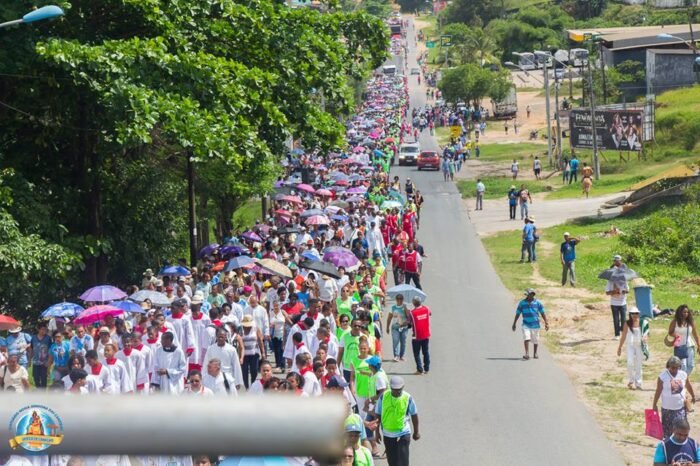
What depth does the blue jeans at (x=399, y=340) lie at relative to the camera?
20.8 metres

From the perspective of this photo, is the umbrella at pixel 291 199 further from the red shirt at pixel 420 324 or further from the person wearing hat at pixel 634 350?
the person wearing hat at pixel 634 350

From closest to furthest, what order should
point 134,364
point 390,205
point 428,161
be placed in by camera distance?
point 134,364, point 390,205, point 428,161

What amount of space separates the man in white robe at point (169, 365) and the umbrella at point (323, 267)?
30.1 feet

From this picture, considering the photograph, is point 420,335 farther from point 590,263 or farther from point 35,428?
point 35,428

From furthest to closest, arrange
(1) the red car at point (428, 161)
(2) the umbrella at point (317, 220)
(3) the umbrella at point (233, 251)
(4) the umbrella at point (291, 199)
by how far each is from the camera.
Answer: (1) the red car at point (428, 161) → (4) the umbrella at point (291, 199) → (2) the umbrella at point (317, 220) → (3) the umbrella at point (233, 251)

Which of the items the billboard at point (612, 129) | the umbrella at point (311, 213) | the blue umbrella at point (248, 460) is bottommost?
the umbrella at point (311, 213)

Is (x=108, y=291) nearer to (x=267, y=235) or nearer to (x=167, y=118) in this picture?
(x=167, y=118)

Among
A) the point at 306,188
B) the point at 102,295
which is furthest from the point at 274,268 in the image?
the point at 306,188

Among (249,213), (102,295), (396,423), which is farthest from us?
(249,213)

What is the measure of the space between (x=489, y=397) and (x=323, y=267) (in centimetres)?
617

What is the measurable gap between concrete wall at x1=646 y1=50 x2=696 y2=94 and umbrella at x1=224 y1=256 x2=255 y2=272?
2431 inches

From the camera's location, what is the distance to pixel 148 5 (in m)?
23.3

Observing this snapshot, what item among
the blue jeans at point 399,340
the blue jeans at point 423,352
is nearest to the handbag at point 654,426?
the blue jeans at point 423,352

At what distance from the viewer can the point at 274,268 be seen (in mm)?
23172
